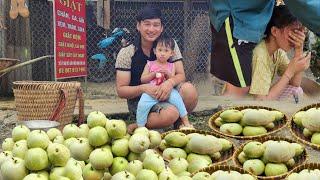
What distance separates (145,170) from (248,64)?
2.24 metres

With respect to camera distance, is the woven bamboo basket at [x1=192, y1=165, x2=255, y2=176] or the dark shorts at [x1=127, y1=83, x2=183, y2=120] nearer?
the woven bamboo basket at [x1=192, y1=165, x2=255, y2=176]

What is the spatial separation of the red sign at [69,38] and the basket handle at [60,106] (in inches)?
36.2

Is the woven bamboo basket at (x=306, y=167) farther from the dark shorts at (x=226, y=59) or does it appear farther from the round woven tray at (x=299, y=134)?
the dark shorts at (x=226, y=59)

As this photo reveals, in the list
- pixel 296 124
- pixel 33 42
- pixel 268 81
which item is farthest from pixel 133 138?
pixel 33 42

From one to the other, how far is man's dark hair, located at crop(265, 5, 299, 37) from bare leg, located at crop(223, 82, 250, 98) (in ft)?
1.88

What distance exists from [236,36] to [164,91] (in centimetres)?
172

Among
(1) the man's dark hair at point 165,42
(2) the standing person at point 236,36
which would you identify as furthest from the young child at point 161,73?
(2) the standing person at point 236,36

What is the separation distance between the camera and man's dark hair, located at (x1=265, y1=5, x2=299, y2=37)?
438 cm

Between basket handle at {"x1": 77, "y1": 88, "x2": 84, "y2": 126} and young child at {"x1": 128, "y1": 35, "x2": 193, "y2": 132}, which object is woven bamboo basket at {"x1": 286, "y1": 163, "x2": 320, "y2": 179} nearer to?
young child at {"x1": 128, "y1": 35, "x2": 193, "y2": 132}

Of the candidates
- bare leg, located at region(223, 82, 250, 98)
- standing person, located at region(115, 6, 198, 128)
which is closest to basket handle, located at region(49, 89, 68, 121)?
standing person, located at region(115, 6, 198, 128)

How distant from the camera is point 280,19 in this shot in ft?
14.4

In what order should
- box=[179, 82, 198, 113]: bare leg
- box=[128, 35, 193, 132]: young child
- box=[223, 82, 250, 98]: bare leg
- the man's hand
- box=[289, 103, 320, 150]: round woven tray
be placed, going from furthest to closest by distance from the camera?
box=[179, 82, 198, 113]: bare leg < box=[128, 35, 193, 132]: young child < the man's hand < box=[223, 82, 250, 98]: bare leg < box=[289, 103, 320, 150]: round woven tray

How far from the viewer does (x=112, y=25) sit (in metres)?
10.2

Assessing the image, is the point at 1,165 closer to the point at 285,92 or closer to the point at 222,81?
the point at 222,81
